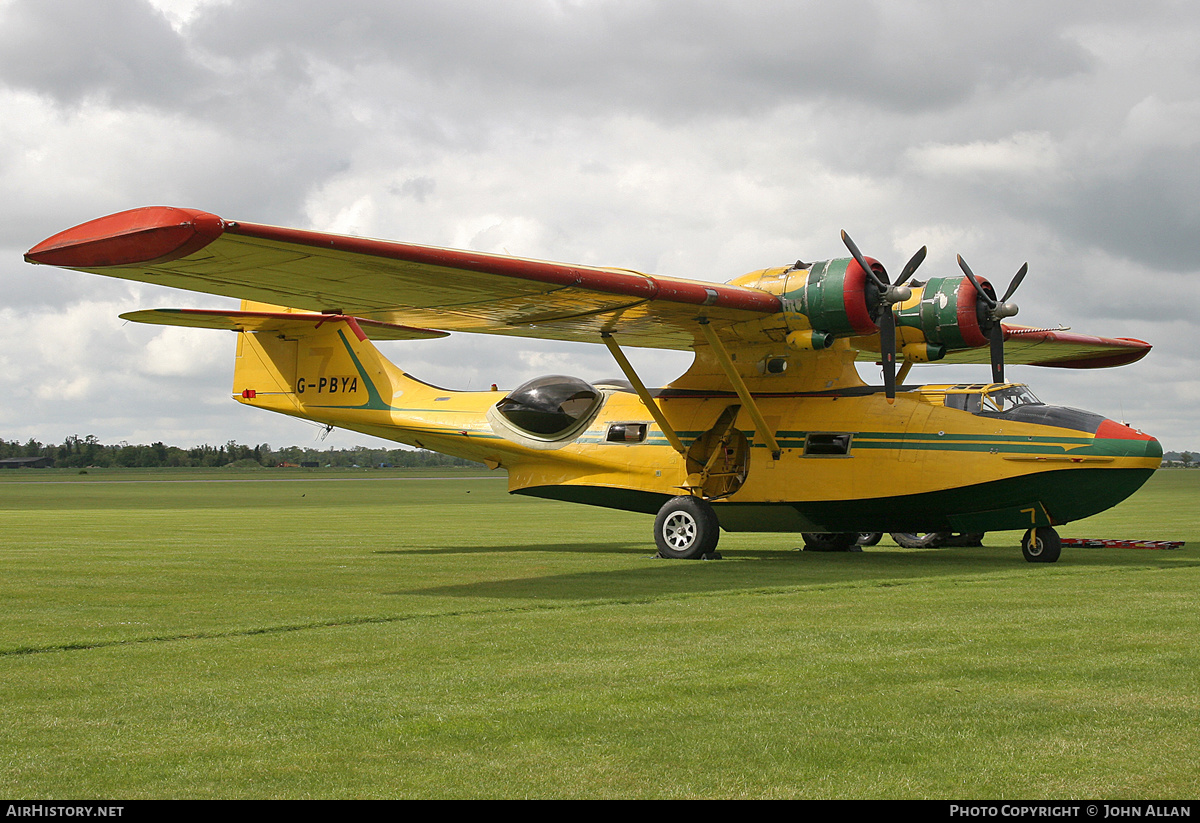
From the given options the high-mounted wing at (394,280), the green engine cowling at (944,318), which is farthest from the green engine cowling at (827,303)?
the green engine cowling at (944,318)

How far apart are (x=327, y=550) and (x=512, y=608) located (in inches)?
368

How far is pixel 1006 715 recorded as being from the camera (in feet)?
21.8

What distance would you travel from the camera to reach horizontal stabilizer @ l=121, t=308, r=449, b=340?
786 inches

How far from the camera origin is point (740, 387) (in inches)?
723

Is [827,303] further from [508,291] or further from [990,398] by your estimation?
[508,291]

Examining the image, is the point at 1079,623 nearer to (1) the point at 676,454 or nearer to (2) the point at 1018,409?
(2) the point at 1018,409

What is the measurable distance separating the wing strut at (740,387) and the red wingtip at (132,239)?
8.45 m

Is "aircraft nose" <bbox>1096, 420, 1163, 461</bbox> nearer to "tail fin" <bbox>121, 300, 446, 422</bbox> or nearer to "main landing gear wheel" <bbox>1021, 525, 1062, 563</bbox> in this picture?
"main landing gear wheel" <bbox>1021, 525, 1062, 563</bbox>

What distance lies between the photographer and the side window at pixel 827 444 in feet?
60.6

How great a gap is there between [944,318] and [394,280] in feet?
30.3

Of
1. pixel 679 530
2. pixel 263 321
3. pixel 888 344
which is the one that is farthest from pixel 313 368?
pixel 888 344

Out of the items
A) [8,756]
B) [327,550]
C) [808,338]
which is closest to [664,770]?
[8,756]

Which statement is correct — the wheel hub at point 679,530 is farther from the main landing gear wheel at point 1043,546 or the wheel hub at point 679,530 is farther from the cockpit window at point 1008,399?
the main landing gear wheel at point 1043,546

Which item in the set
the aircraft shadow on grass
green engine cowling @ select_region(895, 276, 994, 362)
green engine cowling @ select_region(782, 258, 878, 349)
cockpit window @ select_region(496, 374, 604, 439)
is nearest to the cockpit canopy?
green engine cowling @ select_region(895, 276, 994, 362)
